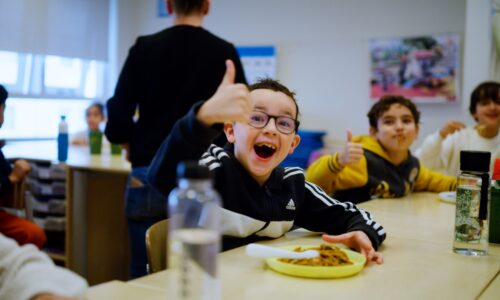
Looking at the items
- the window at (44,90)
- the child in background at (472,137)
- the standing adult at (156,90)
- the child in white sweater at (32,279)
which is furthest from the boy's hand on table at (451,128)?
the window at (44,90)

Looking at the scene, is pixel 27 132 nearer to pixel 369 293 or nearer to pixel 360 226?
pixel 360 226

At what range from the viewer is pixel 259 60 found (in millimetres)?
5555

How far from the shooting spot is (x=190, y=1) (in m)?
2.17

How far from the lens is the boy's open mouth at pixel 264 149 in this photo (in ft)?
4.90

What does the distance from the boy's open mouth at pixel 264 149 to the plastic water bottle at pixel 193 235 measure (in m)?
0.82

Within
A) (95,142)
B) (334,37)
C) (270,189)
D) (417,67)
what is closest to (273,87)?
(270,189)

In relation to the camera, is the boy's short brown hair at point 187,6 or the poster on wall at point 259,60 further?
the poster on wall at point 259,60

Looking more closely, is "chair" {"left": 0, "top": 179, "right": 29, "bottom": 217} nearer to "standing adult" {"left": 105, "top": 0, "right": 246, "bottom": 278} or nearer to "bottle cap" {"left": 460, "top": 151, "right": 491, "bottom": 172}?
"standing adult" {"left": 105, "top": 0, "right": 246, "bottom": 278}

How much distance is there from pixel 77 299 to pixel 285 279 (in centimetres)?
47

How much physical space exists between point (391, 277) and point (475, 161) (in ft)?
1.51

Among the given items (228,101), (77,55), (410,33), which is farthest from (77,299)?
(77,55)

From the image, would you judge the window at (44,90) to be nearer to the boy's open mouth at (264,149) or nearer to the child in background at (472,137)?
the child in background at (472,137)

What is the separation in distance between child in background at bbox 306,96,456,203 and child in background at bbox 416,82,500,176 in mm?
548

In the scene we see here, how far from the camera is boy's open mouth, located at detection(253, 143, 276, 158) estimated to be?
149 centimetres
